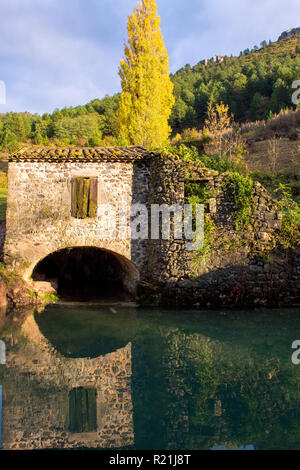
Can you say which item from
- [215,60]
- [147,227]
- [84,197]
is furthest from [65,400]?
[215,60]

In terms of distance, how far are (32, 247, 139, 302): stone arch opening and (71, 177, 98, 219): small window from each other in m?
2.10

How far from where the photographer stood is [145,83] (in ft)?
70.6

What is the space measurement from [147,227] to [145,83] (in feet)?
44.6

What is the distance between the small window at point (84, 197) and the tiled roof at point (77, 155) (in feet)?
2.30

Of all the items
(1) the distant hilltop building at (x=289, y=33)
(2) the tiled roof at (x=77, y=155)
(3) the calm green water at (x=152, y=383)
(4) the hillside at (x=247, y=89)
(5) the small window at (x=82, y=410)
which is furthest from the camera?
(1) the distant hilltop building at (x=289, y=33)

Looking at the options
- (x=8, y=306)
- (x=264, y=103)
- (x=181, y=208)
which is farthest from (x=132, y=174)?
(x=264, y=103)

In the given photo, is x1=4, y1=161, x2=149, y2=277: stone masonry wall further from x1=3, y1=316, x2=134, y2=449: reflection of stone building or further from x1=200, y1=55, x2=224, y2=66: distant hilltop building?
x1=200, y1=55, x2=224, y2=66: distant hilltop building

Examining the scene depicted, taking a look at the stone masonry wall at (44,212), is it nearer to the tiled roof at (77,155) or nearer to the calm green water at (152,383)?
the tiled roof at (77,155)

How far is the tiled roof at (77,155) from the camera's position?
432 inches

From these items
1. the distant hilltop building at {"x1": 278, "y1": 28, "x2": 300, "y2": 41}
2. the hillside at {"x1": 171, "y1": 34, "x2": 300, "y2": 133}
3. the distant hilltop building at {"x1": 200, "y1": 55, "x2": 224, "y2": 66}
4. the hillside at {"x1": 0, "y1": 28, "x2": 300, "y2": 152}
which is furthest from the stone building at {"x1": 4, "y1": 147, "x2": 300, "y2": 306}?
the distant hilltop building at {"x1": 278, "y1": 28, "x2": 300, "y2": 41}

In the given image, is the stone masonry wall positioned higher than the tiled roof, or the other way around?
the tiled roof

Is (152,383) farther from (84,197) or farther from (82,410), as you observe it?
(84,197)

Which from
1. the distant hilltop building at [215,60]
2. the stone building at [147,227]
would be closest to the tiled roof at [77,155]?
the stone building at [147,227]

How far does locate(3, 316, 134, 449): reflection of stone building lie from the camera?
185 inches
